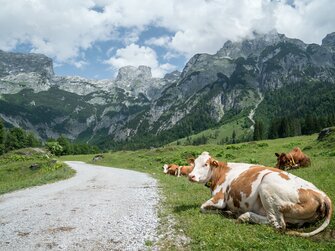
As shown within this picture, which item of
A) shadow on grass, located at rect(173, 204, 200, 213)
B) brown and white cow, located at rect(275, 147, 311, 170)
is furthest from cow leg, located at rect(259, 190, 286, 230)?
brown and white cow, located at rect(275, 147, 311, 170)

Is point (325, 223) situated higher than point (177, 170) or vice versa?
point (177, 170)

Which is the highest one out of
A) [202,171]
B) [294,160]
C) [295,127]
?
[295,127]

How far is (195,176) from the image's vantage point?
45.8ft

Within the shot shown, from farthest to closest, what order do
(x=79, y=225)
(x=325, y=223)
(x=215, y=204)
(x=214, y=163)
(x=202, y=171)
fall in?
(x=202, y=171) → (x=214, y=163) → (x=215, y=204) → (x=79, y=225) → (x=325, y=223)

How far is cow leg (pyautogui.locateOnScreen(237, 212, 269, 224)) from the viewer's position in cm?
1065

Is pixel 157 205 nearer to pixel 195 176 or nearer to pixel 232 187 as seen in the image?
pixel 195 176

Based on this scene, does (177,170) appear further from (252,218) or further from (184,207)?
(252,218)

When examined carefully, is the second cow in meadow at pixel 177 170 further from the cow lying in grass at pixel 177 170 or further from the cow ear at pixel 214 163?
the cow ear at pixel 214 163

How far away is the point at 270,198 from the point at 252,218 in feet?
3.78

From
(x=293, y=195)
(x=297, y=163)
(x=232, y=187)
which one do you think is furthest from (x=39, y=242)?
(x=297, y=163)

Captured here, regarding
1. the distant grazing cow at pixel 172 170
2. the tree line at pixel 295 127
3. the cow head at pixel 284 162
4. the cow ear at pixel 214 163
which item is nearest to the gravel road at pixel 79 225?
the cow ear at pixel 214 163

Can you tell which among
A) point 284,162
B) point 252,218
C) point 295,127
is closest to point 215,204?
point 252,218

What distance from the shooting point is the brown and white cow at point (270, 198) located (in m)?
9.96

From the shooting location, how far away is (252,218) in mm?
11023
